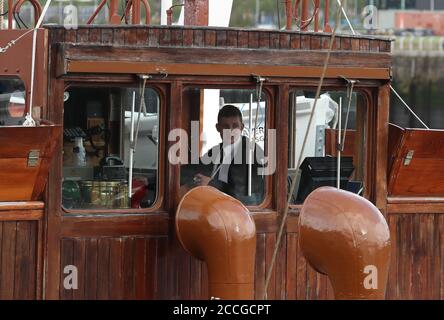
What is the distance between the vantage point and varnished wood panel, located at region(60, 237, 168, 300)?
7.75m

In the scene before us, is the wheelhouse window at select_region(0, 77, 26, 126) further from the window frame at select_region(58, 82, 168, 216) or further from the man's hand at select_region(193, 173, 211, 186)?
the man's hand at select_region(193, 173, 211, 186)

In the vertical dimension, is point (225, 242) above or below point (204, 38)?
below

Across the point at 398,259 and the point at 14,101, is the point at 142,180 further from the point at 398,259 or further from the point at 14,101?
the point at 398,259

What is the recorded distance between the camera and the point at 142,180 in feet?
26.2

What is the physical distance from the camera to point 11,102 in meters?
8.48

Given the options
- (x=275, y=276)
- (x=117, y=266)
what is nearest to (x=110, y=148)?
(x=117, y=266)

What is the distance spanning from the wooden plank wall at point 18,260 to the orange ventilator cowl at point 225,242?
101 centimetres

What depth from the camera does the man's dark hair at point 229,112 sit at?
8047 millimetres

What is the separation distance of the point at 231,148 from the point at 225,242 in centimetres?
97

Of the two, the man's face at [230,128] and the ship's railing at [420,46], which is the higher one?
the ship's railing at [420,46]

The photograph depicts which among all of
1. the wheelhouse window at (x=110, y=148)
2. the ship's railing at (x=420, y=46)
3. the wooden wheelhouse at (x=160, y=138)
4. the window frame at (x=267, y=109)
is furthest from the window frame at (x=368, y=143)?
the ship's railing at (x=420, y=46)

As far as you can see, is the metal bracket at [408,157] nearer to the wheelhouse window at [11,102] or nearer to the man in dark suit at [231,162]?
the man in dark suit at [231,162]

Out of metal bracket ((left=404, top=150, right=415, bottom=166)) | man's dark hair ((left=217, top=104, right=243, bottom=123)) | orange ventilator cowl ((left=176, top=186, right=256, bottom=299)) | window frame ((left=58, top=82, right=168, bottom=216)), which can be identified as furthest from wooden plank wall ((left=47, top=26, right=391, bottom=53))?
orange ventilator cowl ((left=176, top=186, right=256, bottom=299))

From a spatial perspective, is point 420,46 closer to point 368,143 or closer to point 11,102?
point 368,143
